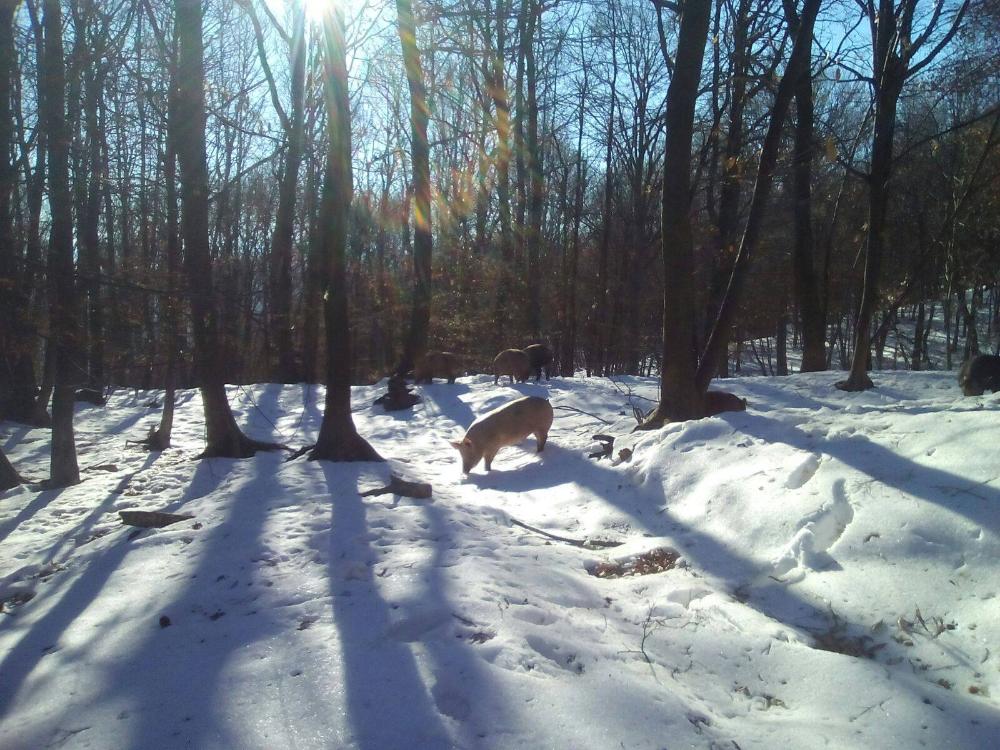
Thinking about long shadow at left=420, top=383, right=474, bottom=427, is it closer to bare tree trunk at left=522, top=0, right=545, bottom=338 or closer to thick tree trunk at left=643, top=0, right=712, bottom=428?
thick tree trunk at left=643, top=0, right=712, bottom=428

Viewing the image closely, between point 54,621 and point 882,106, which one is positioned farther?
point 882,106

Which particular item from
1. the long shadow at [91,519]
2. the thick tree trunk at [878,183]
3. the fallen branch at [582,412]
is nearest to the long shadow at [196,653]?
the long shadow at [91,519]

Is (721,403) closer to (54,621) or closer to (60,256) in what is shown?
(54,621)

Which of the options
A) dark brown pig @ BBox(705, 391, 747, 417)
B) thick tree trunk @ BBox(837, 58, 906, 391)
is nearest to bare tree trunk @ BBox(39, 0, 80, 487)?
dark brown pig @ BBox(705, 391, 747, 417)

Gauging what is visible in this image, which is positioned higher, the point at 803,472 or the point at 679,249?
the point at 679,249

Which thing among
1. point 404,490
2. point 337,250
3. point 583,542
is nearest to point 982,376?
point 583,542

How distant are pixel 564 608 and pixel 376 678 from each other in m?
1.52

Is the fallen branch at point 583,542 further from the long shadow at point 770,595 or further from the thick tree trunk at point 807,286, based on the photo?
the thick tree trunk at point 807,286

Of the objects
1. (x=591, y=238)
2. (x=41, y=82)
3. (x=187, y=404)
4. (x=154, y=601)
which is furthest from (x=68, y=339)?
(x=591, y=238)

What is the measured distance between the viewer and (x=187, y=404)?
766 inches

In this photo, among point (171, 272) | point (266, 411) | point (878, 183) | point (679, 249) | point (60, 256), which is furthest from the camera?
point (266, 411)

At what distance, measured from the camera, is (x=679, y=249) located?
32.9ft

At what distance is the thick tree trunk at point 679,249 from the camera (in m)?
9.96

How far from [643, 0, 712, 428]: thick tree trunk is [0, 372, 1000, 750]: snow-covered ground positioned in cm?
155
